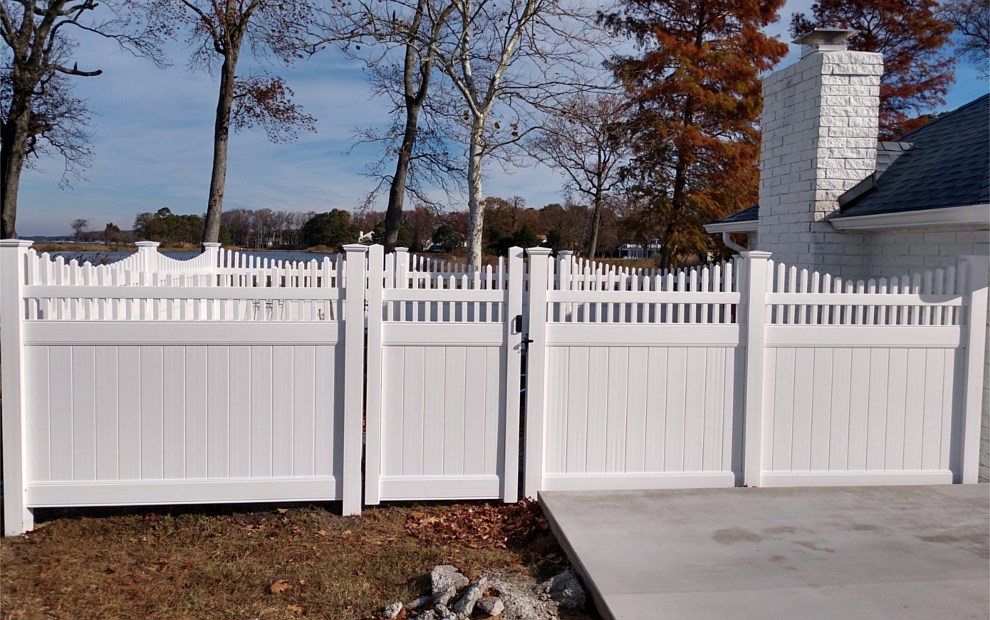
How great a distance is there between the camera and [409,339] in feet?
14.9

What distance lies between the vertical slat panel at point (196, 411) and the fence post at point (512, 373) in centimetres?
188

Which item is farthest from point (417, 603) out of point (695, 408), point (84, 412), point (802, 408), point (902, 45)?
point (902, 45)

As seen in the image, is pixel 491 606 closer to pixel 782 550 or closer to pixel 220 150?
pixel 782 550

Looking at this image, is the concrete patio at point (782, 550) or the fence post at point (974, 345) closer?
the concrete patio at point (782, 550)

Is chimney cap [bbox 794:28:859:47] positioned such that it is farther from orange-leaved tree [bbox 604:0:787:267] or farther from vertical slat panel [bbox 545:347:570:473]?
Result: orange-leaved tree [bbox 604:0:787:267]

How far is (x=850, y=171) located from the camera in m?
6.85

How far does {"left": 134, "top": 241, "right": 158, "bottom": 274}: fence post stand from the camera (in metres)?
6.83

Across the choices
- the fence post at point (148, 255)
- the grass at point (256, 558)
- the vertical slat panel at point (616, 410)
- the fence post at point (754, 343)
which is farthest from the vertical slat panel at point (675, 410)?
the fence post at point (148, 255)

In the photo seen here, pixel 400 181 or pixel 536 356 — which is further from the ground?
pixel 400 181

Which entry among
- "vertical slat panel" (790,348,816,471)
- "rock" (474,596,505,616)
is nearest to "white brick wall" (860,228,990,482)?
"vertical slat panel" (790,348,816,471)

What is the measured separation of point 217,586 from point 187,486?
1014 mm

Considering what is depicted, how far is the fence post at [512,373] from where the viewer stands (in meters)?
4.56

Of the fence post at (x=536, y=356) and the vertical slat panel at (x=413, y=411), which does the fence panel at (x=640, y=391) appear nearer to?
the fence post at (x=536, y=356)

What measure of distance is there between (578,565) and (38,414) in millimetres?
3308
